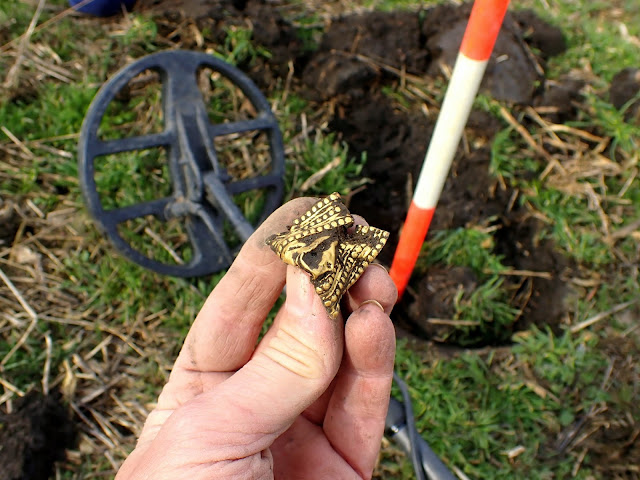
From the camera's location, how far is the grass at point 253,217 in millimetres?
2166

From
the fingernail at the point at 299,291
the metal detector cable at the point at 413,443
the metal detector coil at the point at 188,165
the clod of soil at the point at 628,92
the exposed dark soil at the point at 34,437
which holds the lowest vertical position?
the exposed dark soil at the point at 34,437

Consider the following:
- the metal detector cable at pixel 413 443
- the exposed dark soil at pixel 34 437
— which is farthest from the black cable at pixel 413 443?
the exposed dark soil at pixel 34 437

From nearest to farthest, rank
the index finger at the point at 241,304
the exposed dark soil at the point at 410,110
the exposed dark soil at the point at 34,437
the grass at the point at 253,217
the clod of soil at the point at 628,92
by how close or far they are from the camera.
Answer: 1. the index finger at the point at 241,304
2. the exposed dark soil at the point at 34,437
3. the grass at the point at 253,217
4. the exposed dark soil at the point at 410,110
5. the clod of soil at the point at 628,92

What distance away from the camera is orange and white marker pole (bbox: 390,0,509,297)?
1.70m

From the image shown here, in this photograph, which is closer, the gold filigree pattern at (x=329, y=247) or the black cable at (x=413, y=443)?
the gold filigree pattern at (x=329, y=247)

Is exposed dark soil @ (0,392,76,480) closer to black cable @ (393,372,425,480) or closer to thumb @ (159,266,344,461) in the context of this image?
thumb @ (159,266,344,461)

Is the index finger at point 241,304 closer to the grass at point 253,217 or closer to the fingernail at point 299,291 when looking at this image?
the fingernail at point 299,291

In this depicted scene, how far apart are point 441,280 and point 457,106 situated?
3.05 feet

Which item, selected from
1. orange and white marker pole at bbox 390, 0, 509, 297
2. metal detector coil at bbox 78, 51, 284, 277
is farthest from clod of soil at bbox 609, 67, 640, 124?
metal detector coil at bbox 78, 51, 284, 277

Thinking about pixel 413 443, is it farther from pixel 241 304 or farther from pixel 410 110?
pixel 410 110

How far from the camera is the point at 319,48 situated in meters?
3.03

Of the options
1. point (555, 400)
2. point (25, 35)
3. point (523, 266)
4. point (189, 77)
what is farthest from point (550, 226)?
point (25, 35)

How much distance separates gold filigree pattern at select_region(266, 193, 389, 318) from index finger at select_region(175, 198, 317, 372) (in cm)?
6

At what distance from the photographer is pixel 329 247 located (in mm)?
1269
